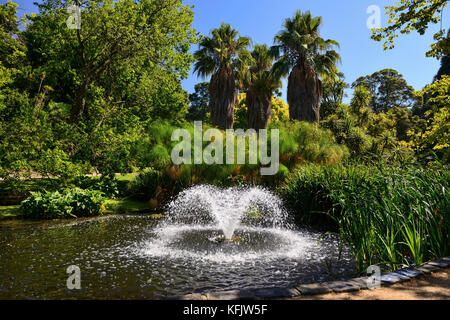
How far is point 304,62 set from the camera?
2120cm

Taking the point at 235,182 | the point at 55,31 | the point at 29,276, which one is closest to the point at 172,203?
the point at 235,182

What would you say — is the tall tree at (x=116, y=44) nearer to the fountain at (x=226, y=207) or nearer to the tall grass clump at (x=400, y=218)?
the fountain at (x=226, y=207)

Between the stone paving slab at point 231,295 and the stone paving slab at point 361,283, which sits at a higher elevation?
the stone paving slab at point 361,283

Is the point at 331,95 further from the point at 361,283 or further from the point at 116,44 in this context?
the point at 361,283

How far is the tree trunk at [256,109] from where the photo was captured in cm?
2672

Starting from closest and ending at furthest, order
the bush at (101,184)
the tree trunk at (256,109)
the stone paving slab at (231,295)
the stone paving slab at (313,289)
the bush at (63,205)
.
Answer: the stone paving slab at (231,295), the stone paving slab at (313,289), the bush at (63,205), the bush at (101,184), the tree trunk at (256,109)

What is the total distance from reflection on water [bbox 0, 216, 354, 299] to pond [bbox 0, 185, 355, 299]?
1 centimetres

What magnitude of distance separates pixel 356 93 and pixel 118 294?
1237 inches

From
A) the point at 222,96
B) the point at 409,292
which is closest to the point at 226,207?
Answer: the point at 409,292

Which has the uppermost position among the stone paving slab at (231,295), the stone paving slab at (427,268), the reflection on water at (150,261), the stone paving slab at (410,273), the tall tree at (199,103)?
the tall tree at (199,103)

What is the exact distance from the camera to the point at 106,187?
43.7 ft

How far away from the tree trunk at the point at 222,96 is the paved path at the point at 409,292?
19.6 metres

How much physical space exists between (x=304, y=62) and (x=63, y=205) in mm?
17546

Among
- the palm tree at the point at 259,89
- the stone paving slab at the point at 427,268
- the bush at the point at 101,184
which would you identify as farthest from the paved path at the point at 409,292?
the palm tree at the point at 259,89
